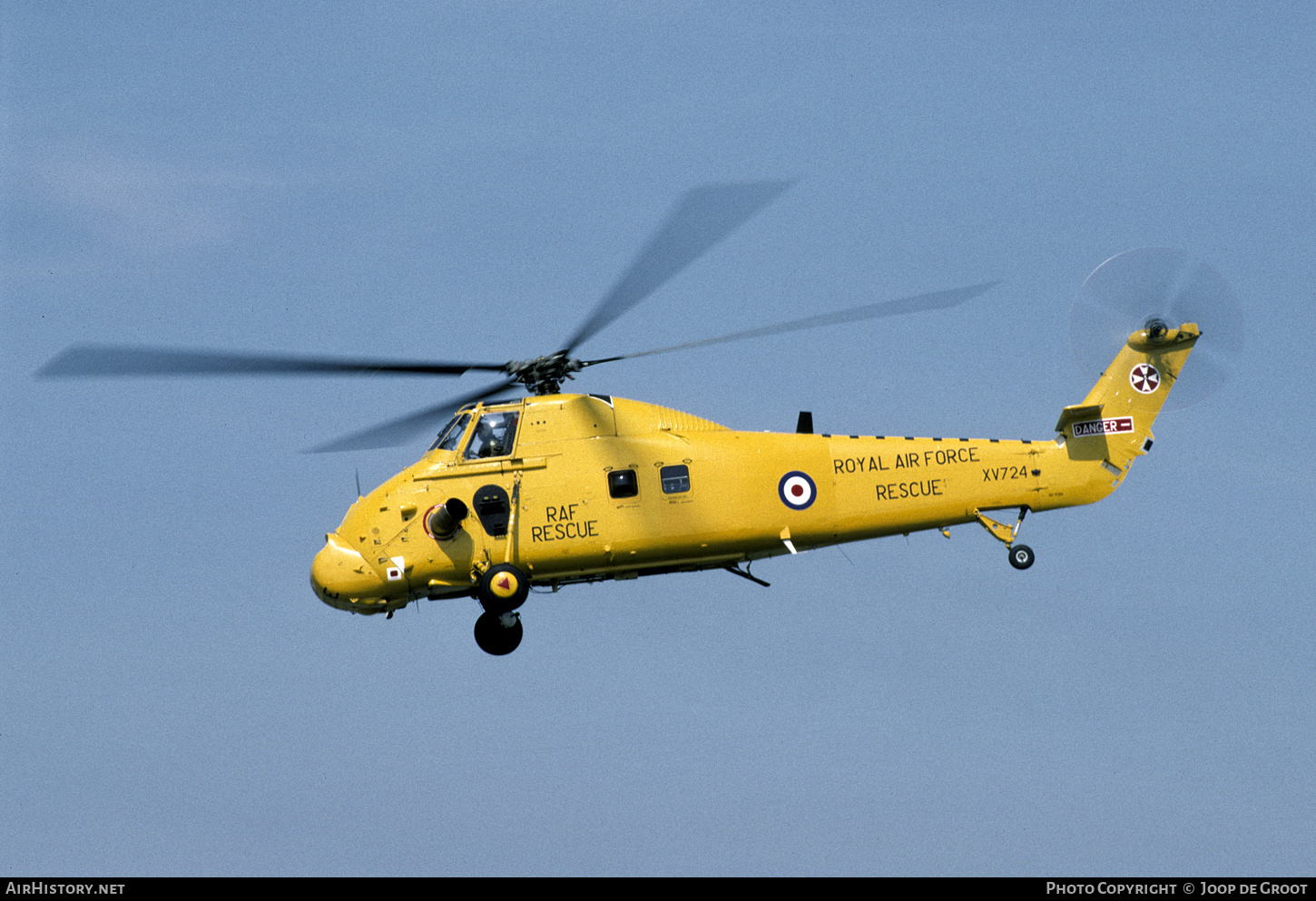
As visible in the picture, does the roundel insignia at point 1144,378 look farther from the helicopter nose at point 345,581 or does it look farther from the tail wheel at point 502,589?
the helicopter nose at point 345,581

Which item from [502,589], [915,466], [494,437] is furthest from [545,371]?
[915,466]

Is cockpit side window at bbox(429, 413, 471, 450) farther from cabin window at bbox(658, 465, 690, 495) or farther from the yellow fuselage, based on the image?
cabin window at bbox(658, 465, 690, 495)

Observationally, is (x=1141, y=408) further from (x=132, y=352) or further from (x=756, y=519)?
(x=132, y=352)

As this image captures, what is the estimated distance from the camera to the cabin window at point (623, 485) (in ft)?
117

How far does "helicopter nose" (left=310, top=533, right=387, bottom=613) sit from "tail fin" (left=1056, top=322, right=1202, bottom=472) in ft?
43.8

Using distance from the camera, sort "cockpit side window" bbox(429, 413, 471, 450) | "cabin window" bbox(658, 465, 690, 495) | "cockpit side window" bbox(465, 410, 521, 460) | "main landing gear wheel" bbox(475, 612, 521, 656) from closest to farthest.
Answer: "cabin window" bbox(658, 465, 690, 495) < "cockpit side window" bbox(465, 410, 521, 460) < "cockpit side window" bbox(429, 413, 471, 450) < "main landing gear wheel" bbox(475, 612, 521, 656)

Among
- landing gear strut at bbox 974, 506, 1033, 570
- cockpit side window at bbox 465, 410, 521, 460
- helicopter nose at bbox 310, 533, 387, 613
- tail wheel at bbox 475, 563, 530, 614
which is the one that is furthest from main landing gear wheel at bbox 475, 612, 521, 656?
landing gear strut at bbox 974, 506, 1033, 570

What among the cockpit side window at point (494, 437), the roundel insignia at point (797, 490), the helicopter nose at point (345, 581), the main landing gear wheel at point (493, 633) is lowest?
the main landing gear wheel at point (493, 633)

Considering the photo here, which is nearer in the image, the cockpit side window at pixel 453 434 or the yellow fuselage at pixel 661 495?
the yellow fuselage at pixel 661 495

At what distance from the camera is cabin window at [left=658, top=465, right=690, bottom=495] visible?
117 feet

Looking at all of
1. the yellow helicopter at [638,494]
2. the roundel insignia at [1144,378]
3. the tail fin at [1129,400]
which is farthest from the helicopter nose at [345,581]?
the roundel insignia at [1144,378]

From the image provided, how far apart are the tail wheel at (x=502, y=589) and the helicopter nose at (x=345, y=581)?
83.1 inches

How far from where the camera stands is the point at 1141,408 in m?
36.8
